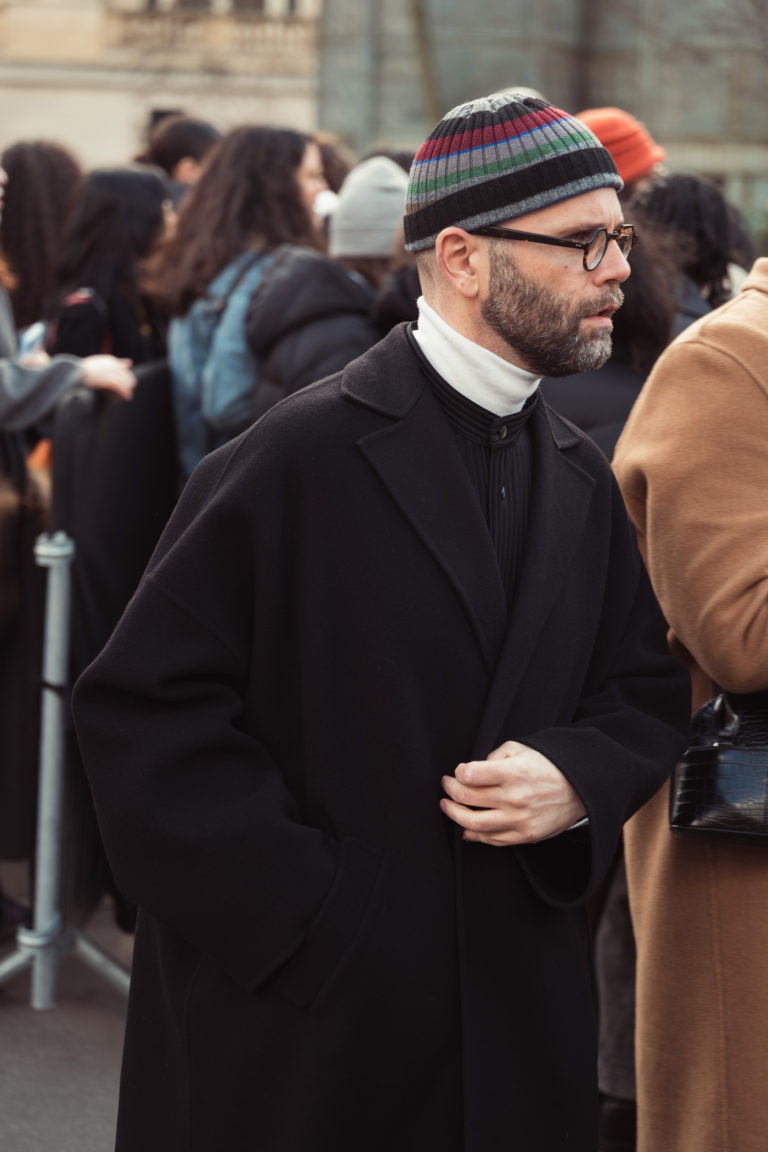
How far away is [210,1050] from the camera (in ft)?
6.78

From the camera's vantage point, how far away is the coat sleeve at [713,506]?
7.84 ft

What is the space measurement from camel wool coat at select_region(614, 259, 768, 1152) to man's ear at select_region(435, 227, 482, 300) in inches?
21.5

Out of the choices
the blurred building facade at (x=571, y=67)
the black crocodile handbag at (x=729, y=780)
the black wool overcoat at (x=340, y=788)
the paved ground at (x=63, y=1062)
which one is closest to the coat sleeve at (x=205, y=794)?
the black wool overcoat at (x=340, y=788)

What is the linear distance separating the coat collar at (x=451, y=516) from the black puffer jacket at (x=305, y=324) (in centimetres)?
218

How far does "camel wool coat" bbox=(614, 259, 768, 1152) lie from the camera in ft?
7.91

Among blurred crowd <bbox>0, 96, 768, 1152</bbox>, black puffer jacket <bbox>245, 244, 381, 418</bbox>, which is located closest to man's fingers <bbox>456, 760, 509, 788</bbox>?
blurred crowd <bbox>0, 96, 768, 1152</bbox>

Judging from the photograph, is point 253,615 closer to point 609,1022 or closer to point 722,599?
point 722,599

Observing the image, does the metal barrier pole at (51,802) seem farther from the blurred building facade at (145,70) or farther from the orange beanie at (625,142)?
the blurred building facade at (145,70)

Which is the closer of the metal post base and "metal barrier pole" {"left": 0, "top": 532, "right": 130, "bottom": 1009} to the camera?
"metal barrier pole" {"left": 0, "top": 532, "right": 130, "bottom": 1009}

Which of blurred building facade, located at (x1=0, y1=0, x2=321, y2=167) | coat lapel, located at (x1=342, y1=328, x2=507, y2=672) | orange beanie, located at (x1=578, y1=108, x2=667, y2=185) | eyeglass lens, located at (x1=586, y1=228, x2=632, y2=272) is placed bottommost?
blurred building facade, located at (x1=0, y1=0, x2=321, y2=167)

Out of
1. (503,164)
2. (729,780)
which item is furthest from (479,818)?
(503,164)

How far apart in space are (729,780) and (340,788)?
2.28 feet

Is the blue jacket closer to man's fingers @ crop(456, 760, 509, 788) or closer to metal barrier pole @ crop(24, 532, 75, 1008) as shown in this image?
metal barrier pole @ crop(24, 532, 75, 1008)

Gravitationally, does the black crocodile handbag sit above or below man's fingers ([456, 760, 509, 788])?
below
